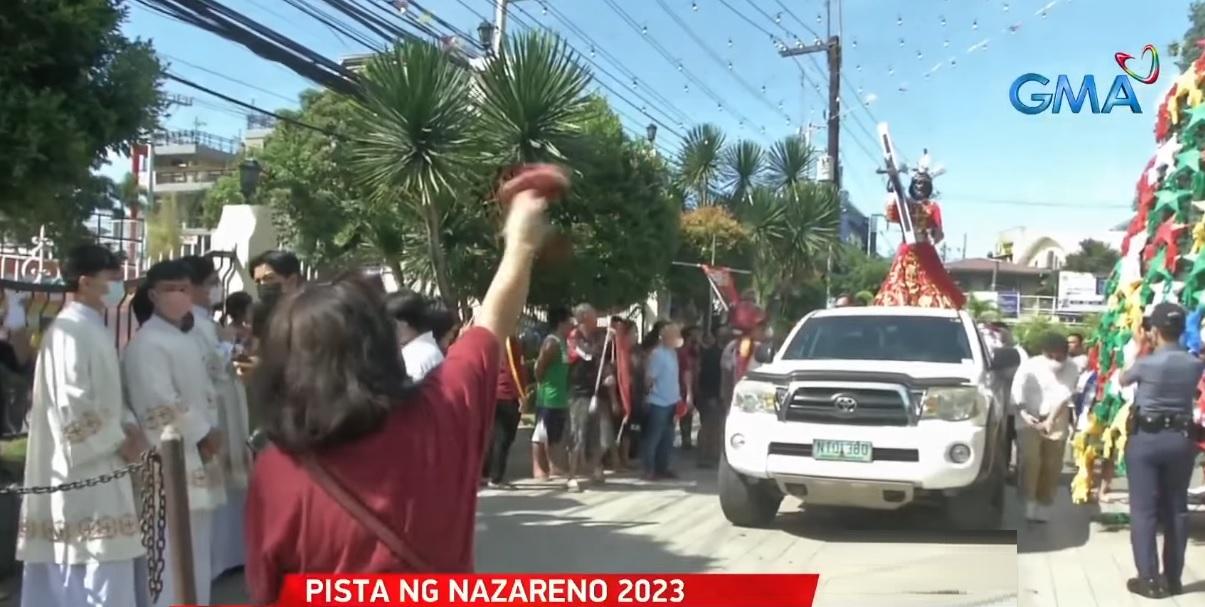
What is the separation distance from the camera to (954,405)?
7.26 meters

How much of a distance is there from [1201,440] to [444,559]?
21.5 ft

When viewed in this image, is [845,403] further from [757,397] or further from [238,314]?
[238,314]

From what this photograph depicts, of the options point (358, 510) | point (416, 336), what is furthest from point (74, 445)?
point (358, 510)

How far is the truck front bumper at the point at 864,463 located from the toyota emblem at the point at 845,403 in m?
0.12

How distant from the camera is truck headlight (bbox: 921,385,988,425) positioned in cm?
724

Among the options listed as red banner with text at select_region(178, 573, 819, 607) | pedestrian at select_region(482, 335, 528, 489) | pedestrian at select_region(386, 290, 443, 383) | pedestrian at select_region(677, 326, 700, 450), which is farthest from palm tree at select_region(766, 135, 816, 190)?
red banner with text at select_region(178, 573, 819, 607)

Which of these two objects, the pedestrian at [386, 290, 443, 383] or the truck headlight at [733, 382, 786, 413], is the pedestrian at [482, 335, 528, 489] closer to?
the truck headlight at [733, 382, 786, 413]

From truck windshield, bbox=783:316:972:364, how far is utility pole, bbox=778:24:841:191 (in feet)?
47.2

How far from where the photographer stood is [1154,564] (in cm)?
606

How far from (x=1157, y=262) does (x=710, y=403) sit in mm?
5159

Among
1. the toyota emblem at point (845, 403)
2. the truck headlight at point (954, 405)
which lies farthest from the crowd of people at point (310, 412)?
the truck headlight at point (954, 405)

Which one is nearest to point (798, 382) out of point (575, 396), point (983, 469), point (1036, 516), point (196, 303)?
point (983, 469)

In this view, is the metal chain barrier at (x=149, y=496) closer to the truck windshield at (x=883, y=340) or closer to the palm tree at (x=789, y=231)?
the truck windshield at (x=883, y=340)

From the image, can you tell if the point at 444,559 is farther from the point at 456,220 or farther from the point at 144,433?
the point at 456,220
